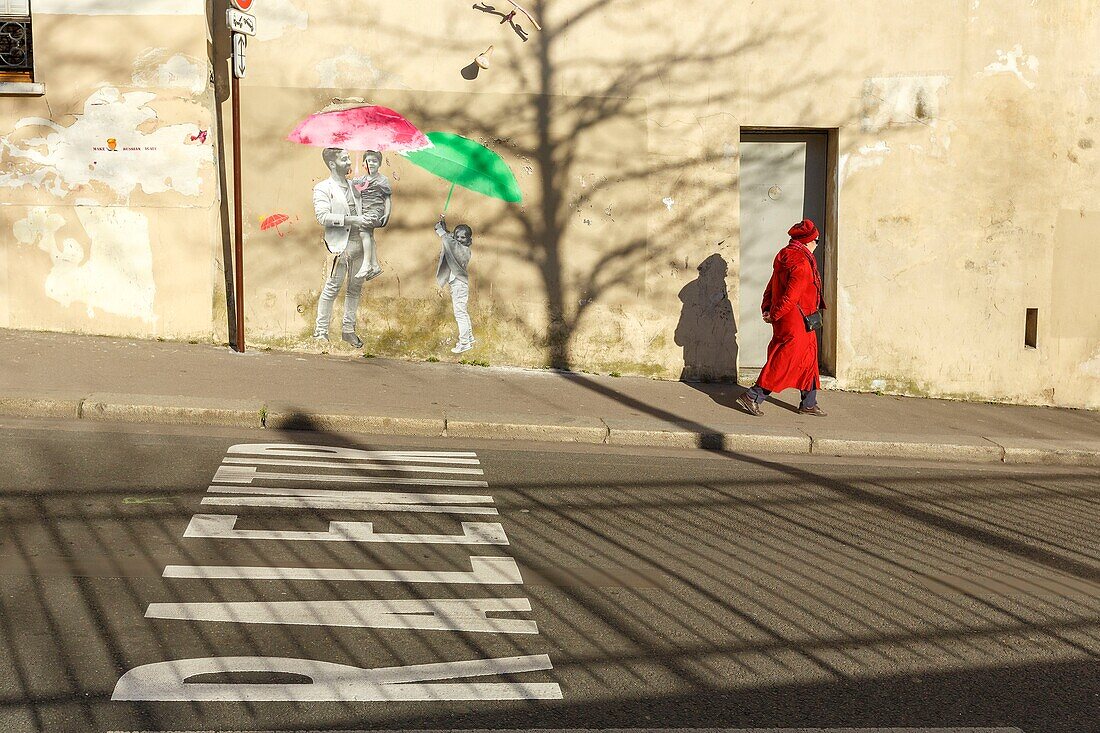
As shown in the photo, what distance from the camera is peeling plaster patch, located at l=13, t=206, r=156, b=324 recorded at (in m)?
10.7

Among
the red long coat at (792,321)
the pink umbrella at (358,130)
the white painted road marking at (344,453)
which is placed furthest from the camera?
the pink umbrella at (358,130)

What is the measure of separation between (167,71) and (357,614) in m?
7.53

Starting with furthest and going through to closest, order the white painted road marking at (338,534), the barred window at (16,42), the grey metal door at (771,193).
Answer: the grey metal door at (771,193)
the barred window at (16,42)
the white painted road marking at (338,534)

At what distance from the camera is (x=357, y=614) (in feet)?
15.7

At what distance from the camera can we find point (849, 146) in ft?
36.8

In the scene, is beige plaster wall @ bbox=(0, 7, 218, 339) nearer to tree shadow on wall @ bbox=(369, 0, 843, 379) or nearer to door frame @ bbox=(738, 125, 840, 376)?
tree shadow on wall @ bbox=(369, 0, 843, 379)

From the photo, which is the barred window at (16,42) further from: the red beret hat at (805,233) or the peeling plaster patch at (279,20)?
the red beret hat at (805,233)

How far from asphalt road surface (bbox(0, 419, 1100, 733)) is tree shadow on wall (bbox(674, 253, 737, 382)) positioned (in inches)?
139

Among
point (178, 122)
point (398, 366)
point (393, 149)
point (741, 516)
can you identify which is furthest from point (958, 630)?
point (178, 122)

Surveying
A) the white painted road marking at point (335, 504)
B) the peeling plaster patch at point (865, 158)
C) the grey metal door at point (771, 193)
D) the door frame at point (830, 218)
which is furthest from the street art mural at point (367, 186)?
the white painted road marking at point (335, 504)

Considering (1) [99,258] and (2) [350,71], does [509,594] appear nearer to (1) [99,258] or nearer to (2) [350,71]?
(2) [350,71]

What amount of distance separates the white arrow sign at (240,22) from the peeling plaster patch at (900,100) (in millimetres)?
5888

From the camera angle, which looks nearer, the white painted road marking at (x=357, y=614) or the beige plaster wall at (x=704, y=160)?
the white painted road marking at (x=357, y=614)

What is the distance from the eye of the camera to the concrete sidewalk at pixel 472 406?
336 inches
